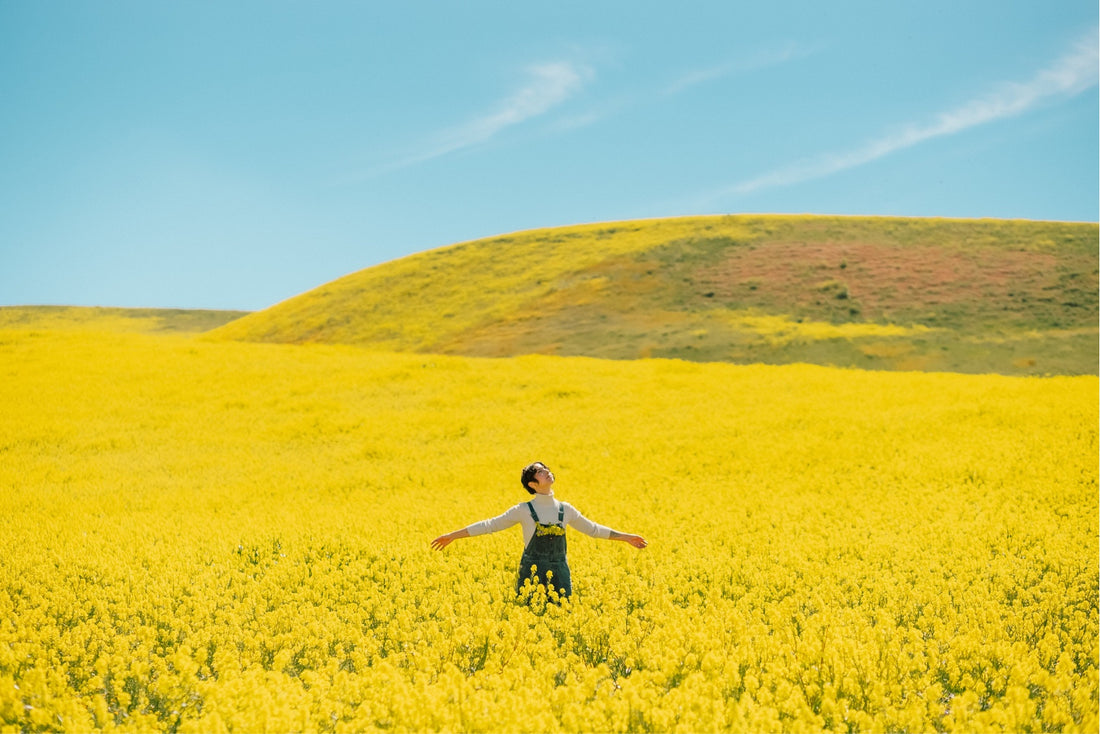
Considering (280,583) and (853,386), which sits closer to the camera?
(280,583)

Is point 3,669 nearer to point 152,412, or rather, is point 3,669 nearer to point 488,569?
point 488,569

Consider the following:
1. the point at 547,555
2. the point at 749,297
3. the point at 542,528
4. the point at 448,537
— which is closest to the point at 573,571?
the point at 547,555

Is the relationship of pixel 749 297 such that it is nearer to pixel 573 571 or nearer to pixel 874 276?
pixel 874 276

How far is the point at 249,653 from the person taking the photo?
7746 mm

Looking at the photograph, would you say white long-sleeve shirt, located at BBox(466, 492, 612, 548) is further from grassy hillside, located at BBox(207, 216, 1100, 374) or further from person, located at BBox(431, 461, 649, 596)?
grassy hillside, located at BBox(207, 216, 1100, 374)

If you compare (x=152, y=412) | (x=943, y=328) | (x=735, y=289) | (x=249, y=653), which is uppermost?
(x=735, y=289)

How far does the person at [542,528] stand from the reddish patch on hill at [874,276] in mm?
42269

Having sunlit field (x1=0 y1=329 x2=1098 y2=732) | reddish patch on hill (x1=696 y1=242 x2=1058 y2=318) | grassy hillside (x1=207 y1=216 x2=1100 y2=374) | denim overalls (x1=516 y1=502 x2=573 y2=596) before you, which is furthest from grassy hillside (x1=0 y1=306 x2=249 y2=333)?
denim overalls (x1=516 y1=502 x2=573 y2=596)

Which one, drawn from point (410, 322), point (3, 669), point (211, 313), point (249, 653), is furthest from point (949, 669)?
point (211, 313)

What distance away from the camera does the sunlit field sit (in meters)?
6.35

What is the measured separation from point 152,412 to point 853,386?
23355mm

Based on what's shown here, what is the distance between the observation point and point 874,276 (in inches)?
2080

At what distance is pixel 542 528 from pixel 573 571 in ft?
8.45

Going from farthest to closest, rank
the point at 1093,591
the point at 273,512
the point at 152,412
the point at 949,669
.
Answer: the point at 152,412 < the point at 273,512 < the point at 1093,591 < the point at 949,669
